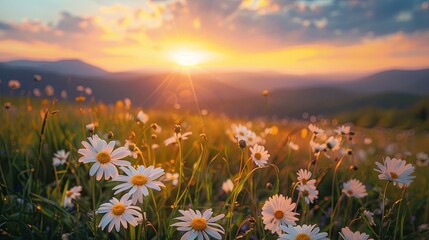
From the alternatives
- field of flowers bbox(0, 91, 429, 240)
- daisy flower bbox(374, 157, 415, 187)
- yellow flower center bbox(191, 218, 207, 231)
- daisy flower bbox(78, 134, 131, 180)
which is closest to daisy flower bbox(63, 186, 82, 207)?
field of flowers bbox(0, 91, 429, 240)

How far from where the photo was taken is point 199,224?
165 cm

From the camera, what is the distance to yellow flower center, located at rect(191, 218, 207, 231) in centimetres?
165

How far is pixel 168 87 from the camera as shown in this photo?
487cm

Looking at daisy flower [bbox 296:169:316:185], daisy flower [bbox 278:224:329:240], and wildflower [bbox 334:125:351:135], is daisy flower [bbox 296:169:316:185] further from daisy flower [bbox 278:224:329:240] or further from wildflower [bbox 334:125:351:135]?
wildflower [bbox 334:125:351:135]

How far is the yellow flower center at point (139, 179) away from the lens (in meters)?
1.64

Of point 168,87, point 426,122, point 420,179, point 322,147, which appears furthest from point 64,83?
point 426,122

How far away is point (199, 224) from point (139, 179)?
0.95 ft

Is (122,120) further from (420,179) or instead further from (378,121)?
(378,121)

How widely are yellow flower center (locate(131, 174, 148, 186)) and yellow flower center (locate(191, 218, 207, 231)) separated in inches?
9.7

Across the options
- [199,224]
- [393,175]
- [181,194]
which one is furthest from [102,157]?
[181,194]

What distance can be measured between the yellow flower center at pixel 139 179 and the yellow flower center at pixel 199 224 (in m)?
0.25

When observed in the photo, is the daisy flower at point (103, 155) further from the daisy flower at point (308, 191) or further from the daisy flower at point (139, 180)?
the daisy flower at point (308, 191)

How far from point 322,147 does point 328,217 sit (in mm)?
1121

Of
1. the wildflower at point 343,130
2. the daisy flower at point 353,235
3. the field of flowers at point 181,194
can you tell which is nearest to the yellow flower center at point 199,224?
the field of flowers at point 181,194
